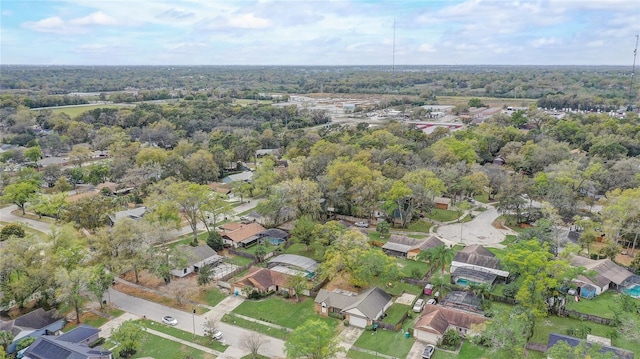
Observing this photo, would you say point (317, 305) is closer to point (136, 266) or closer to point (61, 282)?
point (136, 266)

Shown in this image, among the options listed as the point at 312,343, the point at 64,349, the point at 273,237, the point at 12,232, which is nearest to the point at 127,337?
the point at 64,349

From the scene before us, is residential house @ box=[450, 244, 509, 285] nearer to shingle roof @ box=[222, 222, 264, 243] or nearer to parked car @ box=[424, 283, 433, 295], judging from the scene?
parked car @ box=[424, 283, 433, 295]

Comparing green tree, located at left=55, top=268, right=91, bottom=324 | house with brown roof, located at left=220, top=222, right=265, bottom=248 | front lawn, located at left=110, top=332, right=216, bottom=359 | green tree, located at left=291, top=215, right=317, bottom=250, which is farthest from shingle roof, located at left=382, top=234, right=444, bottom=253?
green tree, located at left=55, top=268, right=91, bottom=324

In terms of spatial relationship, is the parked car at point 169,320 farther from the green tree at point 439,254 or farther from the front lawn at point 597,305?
the front lawn at point 597,305

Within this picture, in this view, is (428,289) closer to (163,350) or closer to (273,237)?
(273,237)

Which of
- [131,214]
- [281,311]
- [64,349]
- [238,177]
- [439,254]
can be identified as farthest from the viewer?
[238,177]
